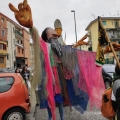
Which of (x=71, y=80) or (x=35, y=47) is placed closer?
(x=35, y=47)

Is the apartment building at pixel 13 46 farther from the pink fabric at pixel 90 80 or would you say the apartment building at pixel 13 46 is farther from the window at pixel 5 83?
the pink fabric at pixel 90 80

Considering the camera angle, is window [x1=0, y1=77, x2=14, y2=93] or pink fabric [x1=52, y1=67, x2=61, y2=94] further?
window [x1=0, y1=77, x2=14, y2=93]

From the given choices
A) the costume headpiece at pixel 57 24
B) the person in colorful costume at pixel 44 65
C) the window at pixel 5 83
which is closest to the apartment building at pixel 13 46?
the window at pixel 5 83

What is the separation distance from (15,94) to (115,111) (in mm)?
2331

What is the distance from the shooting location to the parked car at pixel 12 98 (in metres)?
4.01

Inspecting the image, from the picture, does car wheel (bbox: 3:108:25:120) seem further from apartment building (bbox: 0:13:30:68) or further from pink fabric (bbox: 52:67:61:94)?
apartment building (bbox: 0:13:30:68)

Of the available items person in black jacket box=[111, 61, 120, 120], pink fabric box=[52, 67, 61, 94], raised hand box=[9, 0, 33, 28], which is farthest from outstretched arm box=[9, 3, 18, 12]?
person in black jacket box=[111, 61, 120, 120]

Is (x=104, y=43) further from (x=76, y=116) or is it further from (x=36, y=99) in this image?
(x=76, y=116)

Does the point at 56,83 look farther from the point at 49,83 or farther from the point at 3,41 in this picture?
the point at 3,41

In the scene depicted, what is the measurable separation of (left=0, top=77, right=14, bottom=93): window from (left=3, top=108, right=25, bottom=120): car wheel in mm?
453

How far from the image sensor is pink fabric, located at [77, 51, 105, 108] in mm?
3371

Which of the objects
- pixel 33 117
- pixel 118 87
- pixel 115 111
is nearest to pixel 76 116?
pixel 33 117

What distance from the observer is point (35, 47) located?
2920mm

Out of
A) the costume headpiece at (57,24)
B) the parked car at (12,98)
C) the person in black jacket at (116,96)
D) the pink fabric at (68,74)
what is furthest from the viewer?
the parked car at (12,98)
